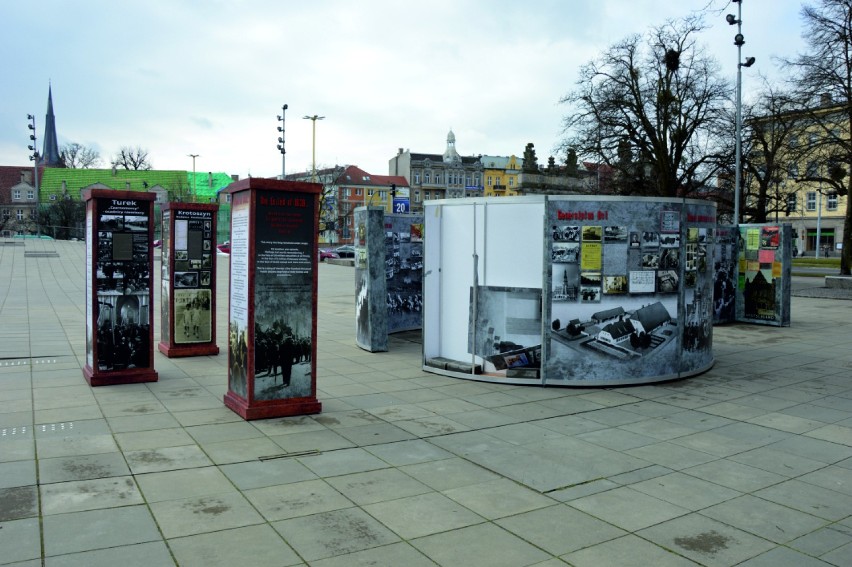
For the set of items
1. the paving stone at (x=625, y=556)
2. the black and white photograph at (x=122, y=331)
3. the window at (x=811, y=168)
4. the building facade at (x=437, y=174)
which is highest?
the building facade at (x=437, y=174)

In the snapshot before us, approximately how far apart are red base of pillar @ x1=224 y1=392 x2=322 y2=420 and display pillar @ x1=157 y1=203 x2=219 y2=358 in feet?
13.2

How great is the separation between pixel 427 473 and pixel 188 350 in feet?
22.6

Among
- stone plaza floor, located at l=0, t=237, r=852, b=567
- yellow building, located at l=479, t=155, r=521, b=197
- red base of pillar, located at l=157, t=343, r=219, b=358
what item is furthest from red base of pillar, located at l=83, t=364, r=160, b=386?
yellow building, located at l=479, t=155, r=521, b=197

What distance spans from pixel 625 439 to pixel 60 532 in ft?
16.6

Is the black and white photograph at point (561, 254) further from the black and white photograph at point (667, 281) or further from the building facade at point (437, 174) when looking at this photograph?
the building facade at point (437, 174)

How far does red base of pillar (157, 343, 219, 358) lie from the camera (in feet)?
37.6

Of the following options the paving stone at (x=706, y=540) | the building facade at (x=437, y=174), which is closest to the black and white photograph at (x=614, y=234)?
the paving stone at (x=706, y=540)

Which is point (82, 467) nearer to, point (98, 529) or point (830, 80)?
point (98, 529)

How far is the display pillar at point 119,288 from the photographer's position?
30.2 feet

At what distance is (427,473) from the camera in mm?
5930

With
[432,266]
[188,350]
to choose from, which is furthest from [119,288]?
[432,266]

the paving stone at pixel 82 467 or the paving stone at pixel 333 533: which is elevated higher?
the paving stone at pixel 82 467

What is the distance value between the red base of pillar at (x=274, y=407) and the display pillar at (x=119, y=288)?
2313mm

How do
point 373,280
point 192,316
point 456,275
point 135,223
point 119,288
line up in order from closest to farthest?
point 119,288, point 135,223, point 456,275, point 192,316, point 373,280
